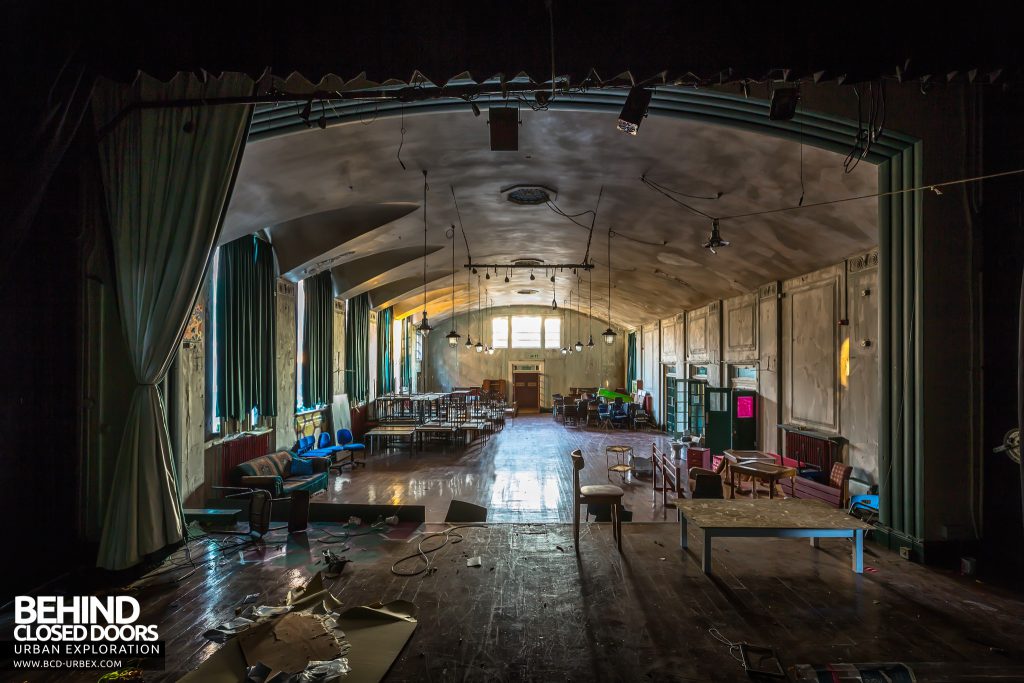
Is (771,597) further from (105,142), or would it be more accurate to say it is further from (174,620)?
(105,142)

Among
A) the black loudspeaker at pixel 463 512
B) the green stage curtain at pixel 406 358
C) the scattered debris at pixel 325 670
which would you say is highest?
the green stage curtain at pixel 406 358

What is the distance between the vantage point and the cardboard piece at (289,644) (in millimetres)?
2275

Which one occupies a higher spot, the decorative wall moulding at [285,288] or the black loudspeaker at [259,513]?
the decorative wall moulding at [285,288]

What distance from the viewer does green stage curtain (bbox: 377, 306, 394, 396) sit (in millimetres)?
14305

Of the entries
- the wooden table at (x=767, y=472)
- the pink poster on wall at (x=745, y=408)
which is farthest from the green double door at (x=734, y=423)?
the wooden table at (x=767, y=472)

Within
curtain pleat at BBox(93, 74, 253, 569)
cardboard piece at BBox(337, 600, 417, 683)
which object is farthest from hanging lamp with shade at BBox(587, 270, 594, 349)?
cardboard piece at BBox(337, 600, 417, 683)

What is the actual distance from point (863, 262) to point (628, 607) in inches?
217

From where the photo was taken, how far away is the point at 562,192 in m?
6.68

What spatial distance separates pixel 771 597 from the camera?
2.98 m

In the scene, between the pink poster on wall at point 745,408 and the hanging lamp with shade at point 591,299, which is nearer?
the pink poster on wall at point 745,408

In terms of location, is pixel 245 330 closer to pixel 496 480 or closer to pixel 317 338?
pixel 317 338

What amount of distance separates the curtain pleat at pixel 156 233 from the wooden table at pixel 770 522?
361 centimetres

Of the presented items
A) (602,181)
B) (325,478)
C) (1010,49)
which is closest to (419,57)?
(1010,49)

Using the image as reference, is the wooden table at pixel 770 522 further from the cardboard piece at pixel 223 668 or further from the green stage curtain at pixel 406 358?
the green stage curtain at pixel 406 358
